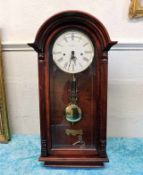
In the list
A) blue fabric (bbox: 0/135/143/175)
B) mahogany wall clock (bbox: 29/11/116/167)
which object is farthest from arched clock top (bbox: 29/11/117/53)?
blue fabric (bbox: 0/135/143/175)

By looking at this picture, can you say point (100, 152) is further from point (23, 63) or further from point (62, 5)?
point (62, 5)

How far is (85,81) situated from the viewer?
887 millimetres

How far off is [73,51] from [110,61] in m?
0.29

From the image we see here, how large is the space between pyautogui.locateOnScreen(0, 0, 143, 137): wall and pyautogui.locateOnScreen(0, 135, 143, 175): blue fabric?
84 mm

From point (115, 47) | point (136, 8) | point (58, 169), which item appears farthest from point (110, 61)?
point (58, 169)

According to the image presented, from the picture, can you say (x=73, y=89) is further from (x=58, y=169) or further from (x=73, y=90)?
(x=58, y=169)

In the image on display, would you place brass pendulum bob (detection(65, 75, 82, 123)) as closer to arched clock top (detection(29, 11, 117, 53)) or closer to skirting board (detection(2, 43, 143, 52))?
arched clock top (detection(29, 11, 117, 53))

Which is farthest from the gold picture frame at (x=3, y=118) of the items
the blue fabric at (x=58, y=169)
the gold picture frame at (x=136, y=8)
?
the gold picture frame at (x=136, y=8)

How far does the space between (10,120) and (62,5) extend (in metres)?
0.63

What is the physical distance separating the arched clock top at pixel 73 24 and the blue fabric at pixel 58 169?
0.46 m

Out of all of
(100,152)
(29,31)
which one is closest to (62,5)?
(29,31)

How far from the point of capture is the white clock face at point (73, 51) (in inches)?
32.8

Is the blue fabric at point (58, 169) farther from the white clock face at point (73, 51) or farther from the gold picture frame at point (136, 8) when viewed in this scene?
the gold picture frame at point (136, 8)

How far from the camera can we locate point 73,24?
2.69ft
